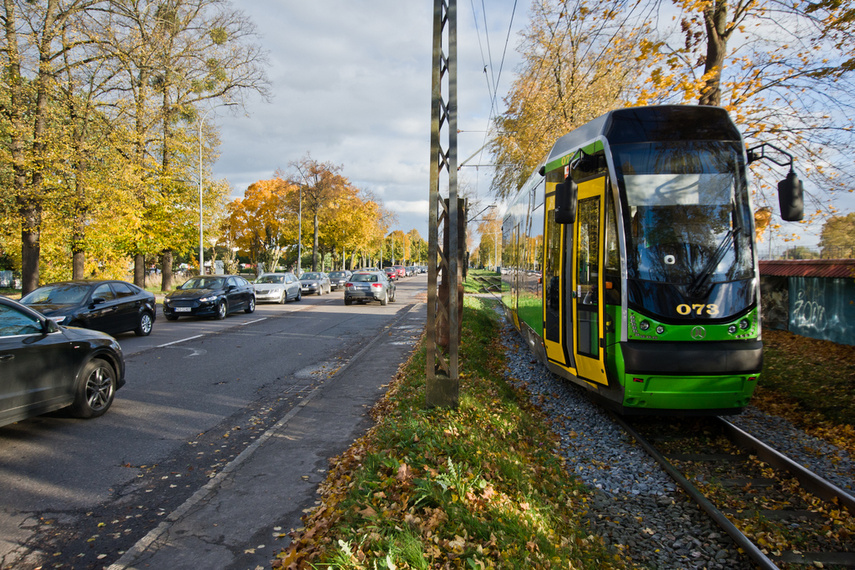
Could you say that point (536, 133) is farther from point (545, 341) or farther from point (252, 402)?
point (252, 402)

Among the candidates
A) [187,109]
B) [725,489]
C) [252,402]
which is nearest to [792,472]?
Answer: [725,489]

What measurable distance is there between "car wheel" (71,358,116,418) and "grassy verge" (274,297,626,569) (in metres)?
3.42

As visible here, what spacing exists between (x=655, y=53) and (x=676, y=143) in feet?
18.1

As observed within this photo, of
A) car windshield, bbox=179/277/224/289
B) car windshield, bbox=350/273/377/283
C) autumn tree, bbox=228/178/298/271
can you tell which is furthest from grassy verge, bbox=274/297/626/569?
autumn tree, bbox=228/178/298/271

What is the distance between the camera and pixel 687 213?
19.3ft

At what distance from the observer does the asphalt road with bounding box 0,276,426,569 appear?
3859 millimetres

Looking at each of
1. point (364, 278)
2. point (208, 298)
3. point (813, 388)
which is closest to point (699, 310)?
point (813, 388)

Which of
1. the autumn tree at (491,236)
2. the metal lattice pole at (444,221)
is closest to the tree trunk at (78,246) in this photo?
the metal lattice pole at (444,221)

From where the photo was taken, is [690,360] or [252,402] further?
[252,402]

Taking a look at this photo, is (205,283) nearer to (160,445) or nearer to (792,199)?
(160,445)

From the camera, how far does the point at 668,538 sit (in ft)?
13.6

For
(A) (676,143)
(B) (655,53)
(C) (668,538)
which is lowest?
(C) (668,538)

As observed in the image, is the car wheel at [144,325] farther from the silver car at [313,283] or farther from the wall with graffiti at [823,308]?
the silver car at [313,283]

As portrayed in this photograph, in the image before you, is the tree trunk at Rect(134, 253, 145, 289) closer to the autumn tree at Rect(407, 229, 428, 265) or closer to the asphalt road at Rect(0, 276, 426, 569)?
the asphalt road at Rect(0, 276, 426, 569)
